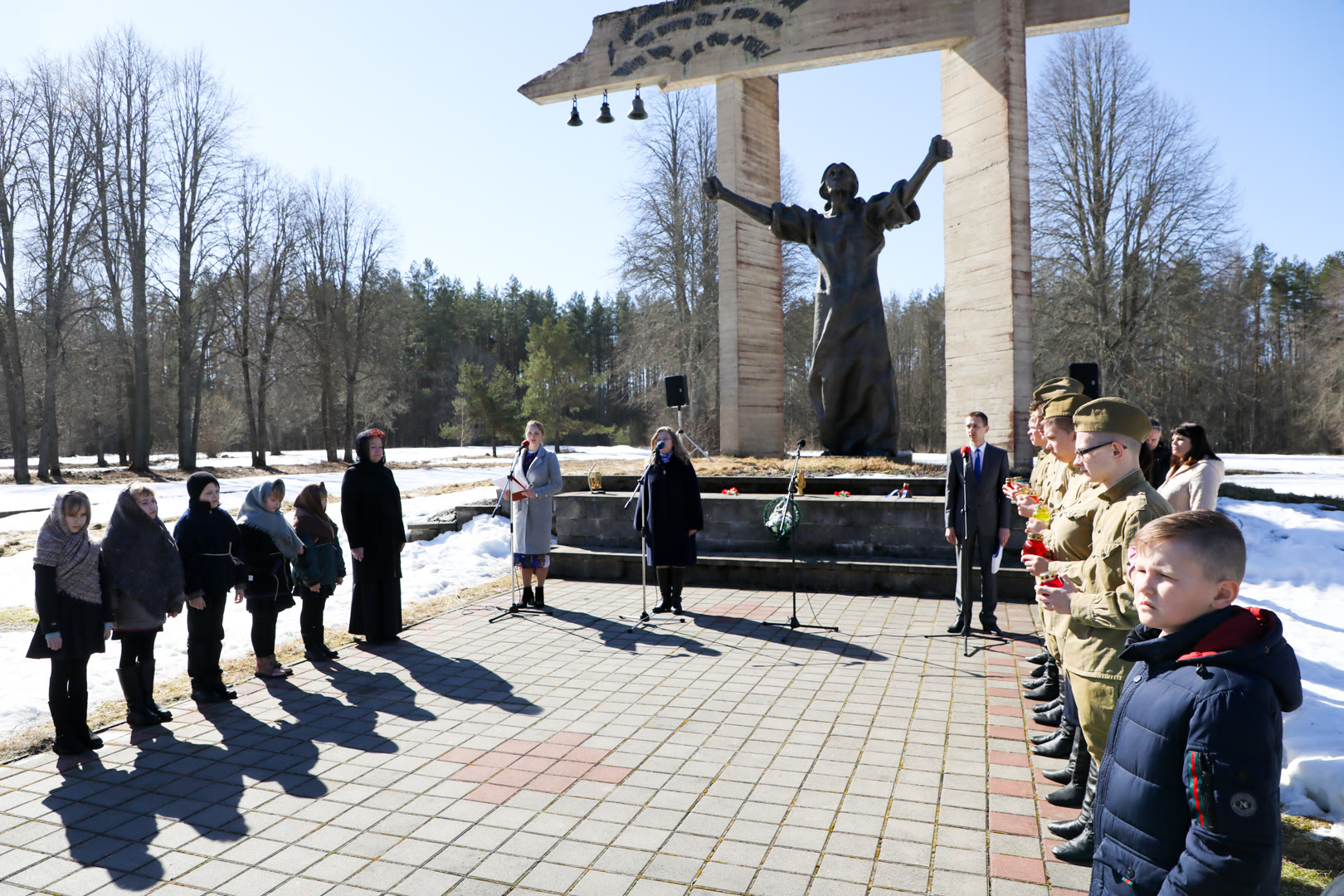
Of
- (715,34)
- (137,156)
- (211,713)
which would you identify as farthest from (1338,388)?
(137,156)

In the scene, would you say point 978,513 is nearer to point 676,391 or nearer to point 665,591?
point 665,591

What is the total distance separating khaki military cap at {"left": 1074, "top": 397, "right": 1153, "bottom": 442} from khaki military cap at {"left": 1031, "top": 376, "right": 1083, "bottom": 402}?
1.37 meters

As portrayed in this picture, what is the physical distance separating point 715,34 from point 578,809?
14.8 meters

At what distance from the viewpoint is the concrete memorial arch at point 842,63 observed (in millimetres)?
12539

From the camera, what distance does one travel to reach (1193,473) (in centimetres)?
625

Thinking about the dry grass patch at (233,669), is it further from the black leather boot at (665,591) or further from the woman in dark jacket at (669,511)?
the woman in dark jacket at (669,511)

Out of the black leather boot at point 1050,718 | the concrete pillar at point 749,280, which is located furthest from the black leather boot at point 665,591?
the concrete pillar at point 749,280

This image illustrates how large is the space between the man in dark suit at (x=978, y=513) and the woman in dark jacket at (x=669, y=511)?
250cm

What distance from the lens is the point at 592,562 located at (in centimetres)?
1038

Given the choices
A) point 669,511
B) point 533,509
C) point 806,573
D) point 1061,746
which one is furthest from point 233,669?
point 1061,746

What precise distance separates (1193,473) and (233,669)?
317 inches

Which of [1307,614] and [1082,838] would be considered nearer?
[1082,838]

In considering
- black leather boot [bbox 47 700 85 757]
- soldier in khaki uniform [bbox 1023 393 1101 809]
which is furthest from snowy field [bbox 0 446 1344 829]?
soldier in khaki uniform [bbox 1023 393 1101 809]

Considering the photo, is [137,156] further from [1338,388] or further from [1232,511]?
[1338,388]
